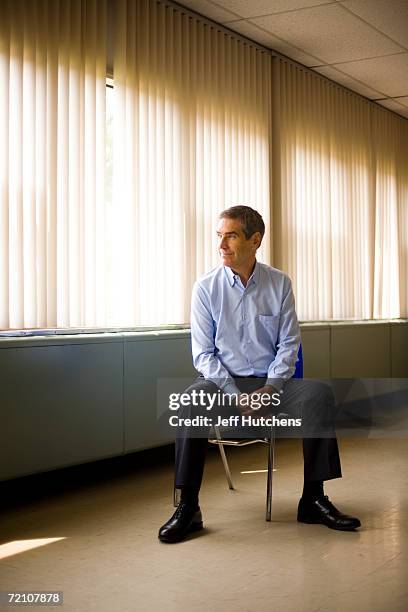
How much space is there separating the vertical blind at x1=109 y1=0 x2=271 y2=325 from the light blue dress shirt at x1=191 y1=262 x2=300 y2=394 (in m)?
1.10

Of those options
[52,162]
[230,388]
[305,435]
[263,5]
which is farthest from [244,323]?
[263,5]

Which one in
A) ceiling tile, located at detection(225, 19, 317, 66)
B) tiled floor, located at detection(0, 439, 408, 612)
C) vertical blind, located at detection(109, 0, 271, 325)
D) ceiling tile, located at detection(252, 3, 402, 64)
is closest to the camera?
tiled floor, located at detection(0, 439, 408, 612)

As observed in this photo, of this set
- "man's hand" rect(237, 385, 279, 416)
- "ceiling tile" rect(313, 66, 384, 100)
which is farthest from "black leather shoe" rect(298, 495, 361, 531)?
"ceiling tile" rect(313, 66, 384, 100)

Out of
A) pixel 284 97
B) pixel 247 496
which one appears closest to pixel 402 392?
pixel 284 97

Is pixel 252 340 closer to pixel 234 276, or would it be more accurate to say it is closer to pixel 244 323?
pixel 244 323

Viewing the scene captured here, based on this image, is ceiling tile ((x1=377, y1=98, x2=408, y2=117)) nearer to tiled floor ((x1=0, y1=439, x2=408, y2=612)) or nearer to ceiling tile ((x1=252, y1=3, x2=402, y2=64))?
ceiling tile ((x1=252, y1=3, x2=402, y2=64))

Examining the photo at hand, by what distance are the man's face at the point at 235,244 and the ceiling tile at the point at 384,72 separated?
3291 mm

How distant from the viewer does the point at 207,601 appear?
2447mm

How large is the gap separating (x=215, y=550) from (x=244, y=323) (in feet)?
3.34

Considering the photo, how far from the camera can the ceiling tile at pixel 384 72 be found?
20.4 feet

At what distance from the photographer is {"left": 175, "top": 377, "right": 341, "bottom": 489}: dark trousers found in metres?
3.15

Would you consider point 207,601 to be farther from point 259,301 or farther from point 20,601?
point 259,301

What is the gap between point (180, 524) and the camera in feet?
10.3

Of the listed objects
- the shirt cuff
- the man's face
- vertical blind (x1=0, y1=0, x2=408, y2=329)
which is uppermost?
vertical blind (x1=0, y1=0, x2=408, y2=329)
